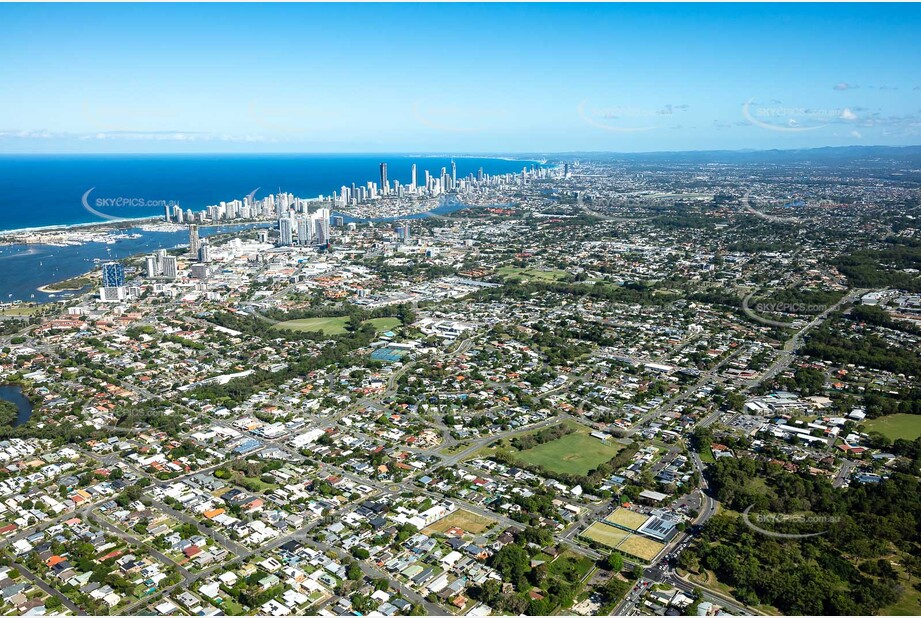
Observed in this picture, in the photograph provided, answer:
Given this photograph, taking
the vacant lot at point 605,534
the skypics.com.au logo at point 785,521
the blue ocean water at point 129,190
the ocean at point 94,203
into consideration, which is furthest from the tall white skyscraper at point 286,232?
the skypics.com.au logo at point 785,521

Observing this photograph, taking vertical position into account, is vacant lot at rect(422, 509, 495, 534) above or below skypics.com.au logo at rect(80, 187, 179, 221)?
below

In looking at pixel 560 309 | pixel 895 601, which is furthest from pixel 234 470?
pixel 560 309

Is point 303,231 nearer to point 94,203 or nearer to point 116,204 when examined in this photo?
point 116,204

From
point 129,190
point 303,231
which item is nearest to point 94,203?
point 129,190

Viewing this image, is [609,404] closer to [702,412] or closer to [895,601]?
[702,412]

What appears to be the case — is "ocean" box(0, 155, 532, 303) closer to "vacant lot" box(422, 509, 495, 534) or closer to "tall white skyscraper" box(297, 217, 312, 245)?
"tall white skyscraper" box(297, 217, 312, 245)

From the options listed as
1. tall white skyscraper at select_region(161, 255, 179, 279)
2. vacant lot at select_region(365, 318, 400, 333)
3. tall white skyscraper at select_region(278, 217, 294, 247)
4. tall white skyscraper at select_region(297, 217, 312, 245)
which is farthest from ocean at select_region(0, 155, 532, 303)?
vacant lot at select_region(365, 318, 400, 333)
